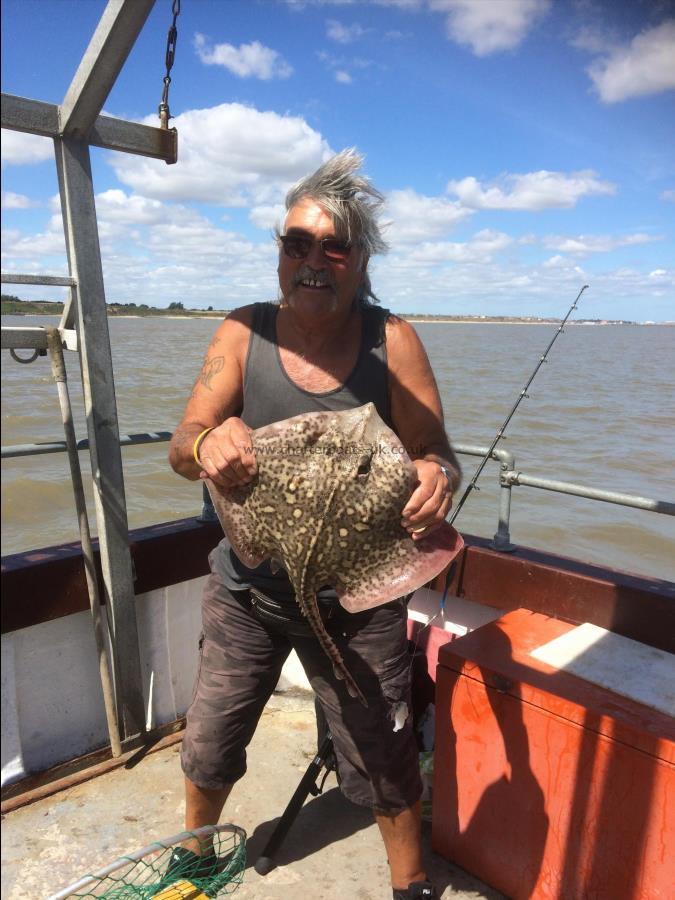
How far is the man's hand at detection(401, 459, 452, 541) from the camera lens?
1.84 m

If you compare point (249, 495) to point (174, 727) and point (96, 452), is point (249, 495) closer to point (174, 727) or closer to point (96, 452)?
point (96, 452)

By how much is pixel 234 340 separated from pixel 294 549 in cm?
82

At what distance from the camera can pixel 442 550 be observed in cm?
194

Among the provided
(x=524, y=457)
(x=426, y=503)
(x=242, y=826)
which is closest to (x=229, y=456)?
(x=426, y=503)

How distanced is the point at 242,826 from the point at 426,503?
1.96 meters

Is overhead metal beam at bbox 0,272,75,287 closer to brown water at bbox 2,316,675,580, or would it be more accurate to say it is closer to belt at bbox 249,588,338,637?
brown water at bbox 2,316,675,580

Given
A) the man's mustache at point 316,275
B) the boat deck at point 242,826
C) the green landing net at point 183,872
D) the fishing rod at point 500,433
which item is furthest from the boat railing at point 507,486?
the green landing net at point 183,872

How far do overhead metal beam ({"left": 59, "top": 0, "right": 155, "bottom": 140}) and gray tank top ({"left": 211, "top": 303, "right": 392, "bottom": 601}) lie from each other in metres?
0.92

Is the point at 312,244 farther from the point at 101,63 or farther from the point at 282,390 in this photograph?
the point at 101,63

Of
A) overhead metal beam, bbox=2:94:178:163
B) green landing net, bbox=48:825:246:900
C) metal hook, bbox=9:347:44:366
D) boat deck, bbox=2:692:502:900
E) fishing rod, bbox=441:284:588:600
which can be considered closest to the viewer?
metal hook, bbox=9:347:44:366

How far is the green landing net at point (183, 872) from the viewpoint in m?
2.29

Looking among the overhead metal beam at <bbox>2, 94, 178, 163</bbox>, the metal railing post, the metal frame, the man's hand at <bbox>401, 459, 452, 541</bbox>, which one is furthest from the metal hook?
the man's hand at <bbox>401, 459, 452, 541</bbox>

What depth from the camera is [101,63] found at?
217 cm

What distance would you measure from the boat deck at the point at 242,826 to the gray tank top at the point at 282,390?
127 cm
